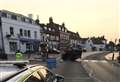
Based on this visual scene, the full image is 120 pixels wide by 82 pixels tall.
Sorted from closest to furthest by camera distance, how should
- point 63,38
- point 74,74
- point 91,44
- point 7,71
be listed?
point 7,71
point 74,74
point 63,38
point 91,44

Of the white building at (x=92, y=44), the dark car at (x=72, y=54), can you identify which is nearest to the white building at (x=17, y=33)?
the dark car at (x=72, y=54)

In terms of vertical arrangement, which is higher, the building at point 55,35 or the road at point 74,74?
the building at point 55,35

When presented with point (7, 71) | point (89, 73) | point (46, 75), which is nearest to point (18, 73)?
point (7, 71)

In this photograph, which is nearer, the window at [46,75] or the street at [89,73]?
the window at [46,75]

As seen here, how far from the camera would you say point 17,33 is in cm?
6072

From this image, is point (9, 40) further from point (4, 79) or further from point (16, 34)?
point (4, 79)

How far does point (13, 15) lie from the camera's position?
200ft

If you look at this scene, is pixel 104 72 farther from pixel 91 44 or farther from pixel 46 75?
pixel 91 44

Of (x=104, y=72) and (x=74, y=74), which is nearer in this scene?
(x=74, y=74)

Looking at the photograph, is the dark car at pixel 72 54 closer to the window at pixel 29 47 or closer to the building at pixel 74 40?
the window at pixel 29 47

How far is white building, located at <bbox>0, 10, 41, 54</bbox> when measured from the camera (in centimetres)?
5544

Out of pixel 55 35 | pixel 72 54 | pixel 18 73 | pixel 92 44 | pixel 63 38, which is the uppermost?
pixel 55 35

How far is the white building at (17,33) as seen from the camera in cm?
5544

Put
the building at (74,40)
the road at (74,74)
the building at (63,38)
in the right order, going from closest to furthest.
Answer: the road at (74,74) < the building at (63,38) < the building at (74,40)
